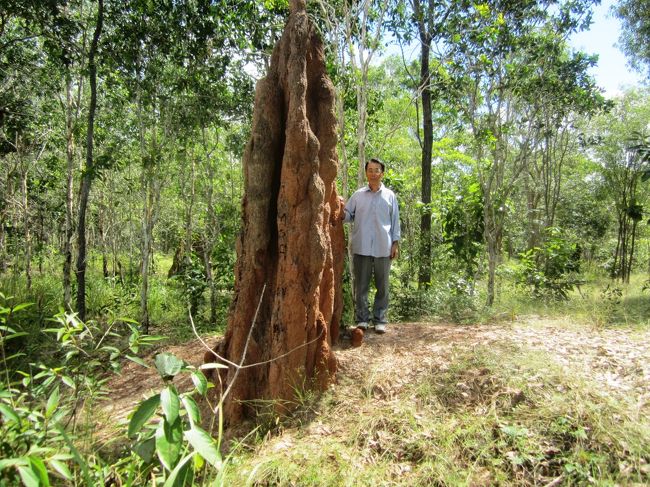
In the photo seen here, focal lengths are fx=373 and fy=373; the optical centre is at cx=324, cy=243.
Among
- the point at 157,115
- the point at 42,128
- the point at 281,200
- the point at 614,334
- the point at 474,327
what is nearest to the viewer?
the point at 281,200

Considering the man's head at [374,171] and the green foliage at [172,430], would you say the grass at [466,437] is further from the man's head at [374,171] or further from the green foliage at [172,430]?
the man's head at [374,171]

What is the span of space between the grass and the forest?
16mm

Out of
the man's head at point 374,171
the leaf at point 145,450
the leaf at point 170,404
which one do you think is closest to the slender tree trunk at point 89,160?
the man's head at point 374,171

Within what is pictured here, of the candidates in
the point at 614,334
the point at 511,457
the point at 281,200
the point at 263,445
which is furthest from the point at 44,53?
the point at 614,334

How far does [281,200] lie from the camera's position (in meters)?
3.24

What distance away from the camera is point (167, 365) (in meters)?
1.39

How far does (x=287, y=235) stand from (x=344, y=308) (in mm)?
2632

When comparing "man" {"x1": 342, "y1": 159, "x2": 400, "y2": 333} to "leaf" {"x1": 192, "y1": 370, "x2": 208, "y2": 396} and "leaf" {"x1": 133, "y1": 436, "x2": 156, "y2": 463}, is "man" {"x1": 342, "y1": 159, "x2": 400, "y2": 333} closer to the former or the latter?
"leaf" {"x1": 192, "y1": 370, "x2": 208, "y2": 396}

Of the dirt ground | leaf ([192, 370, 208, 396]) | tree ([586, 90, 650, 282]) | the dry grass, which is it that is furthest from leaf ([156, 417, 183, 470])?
tree ([586, 90, 650, 282])

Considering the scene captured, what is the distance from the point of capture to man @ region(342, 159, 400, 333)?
433 cm

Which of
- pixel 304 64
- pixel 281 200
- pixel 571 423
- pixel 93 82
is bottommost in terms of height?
pixel 571 423

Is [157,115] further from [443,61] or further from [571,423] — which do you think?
[571,423]

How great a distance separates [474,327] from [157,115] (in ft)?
19.8

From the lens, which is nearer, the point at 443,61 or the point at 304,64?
the point at 304,64
